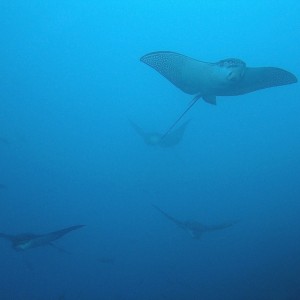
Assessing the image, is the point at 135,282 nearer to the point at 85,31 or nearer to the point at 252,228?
the point at 252,228

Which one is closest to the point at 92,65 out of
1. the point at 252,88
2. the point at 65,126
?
the point at 65,126

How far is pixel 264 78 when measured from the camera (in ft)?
13.8

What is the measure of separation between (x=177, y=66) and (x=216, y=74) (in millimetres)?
502

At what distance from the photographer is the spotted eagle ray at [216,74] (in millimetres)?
3933

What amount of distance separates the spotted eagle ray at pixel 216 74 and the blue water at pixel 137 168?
5352mm

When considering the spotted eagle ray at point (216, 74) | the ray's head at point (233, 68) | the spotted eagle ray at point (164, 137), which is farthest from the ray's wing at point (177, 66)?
the spotted eagle ray at point (164, 137)

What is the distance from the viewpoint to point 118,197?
17.5 m

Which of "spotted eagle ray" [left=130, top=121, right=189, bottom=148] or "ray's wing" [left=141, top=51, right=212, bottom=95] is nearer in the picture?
"ray's wing" [left=141, top=51, right=212, bottom=95]

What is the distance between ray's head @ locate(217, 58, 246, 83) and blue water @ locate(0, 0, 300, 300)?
579 centimetres

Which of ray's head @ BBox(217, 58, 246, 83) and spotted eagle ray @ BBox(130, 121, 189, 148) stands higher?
ray's head @ BBox(217, 58, 246, 83)

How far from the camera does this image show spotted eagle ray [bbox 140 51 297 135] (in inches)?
155

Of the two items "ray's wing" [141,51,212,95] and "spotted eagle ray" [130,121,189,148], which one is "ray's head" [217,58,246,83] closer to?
"ray's wing" [141,51,212,95]

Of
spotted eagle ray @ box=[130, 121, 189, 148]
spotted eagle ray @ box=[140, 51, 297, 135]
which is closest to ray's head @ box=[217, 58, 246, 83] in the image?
spotted eagle ray @ box=[140, 51, 297, 135]

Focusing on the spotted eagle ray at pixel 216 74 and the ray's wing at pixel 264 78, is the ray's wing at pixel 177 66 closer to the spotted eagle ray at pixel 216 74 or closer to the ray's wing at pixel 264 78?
the spotted eagle ray at pixel 216 74
